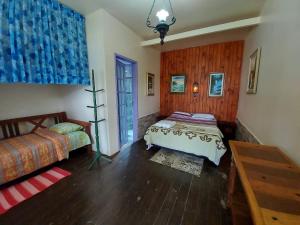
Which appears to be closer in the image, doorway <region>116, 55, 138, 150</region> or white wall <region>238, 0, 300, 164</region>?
white wall <region>238, 0, 300, 164</region>

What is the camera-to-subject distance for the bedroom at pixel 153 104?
142 centimetres

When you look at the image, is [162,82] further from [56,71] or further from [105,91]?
[56,71]

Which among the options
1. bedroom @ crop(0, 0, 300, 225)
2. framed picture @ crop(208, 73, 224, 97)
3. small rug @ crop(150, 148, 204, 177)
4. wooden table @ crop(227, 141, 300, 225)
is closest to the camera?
wooden table @ crop(227, 141, 300, 225)

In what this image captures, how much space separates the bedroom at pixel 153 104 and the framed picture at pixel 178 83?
0.16 meters

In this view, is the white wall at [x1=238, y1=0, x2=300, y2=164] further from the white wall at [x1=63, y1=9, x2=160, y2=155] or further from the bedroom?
the white wall at [x1=63, y1=9, x2=160, y2=155]

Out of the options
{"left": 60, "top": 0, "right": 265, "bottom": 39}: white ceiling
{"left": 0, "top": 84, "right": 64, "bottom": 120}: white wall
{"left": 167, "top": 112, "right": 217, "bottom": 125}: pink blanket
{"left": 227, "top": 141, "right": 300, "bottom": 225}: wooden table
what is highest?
→ {"left": 60, "top": 0, "right": 265, "bottom": 39}: white ceiling

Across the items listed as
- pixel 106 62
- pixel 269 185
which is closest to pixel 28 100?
pixel 106 62

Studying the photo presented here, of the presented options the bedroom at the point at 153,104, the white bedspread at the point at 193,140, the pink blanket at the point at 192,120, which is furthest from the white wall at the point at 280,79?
the pink blanket at the point at 192,120

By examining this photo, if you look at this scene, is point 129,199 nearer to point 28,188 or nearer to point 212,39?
point 28,188

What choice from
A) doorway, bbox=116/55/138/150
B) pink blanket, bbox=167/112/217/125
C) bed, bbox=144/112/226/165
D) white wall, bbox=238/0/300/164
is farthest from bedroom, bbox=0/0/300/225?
pink blanket, bbox=167/112/217/125

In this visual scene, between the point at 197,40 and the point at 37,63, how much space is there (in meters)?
3.53

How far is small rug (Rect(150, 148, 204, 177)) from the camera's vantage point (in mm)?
2330

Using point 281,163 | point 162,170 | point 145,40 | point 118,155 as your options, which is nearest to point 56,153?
point 118,155

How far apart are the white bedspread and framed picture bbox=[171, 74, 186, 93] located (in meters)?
1.85
